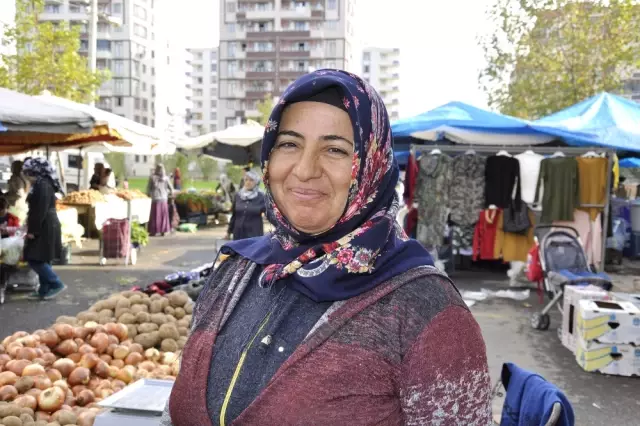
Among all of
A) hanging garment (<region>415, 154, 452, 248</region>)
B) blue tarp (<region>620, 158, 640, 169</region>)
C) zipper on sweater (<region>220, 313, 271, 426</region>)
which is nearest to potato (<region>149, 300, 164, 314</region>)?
zipper on sweater (<region>220, 313, 271, 426</region>)

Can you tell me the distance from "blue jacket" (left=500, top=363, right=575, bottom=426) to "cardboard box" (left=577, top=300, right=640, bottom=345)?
3.84 m

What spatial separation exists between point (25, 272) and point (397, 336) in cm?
898

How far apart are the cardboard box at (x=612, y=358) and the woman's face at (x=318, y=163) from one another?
5283mm

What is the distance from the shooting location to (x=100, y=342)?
4.53 metres

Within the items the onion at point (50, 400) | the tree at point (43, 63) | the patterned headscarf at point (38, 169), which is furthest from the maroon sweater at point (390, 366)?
the tree at point (43, 63)

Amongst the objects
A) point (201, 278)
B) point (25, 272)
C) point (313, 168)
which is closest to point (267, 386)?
point (313, 168)

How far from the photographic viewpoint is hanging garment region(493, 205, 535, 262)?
400 inches

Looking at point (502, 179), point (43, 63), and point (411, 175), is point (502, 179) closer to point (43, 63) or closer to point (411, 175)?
point (411, 175)

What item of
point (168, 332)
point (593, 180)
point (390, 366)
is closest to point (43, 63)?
point (593, 180)

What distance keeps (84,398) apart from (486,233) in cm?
780

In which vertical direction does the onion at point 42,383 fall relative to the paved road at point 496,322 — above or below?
above

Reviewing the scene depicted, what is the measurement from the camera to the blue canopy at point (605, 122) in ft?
30.9

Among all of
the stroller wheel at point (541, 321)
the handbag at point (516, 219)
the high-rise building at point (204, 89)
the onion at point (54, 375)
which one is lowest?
the stroller wheel at point (541, 321)

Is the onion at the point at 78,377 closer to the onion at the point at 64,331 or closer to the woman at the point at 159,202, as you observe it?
the onion at the point at 64,331
